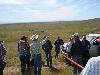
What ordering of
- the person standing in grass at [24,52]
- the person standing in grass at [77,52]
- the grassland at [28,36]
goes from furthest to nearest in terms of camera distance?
the grassland at [28,36] → the person standing in grass at [24,52] → the person standing in grass at [77,52]

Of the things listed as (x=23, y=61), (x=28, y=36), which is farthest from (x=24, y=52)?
(x=28, y=36)

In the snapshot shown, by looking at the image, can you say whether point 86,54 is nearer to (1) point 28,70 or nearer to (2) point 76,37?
(2) point 76,37

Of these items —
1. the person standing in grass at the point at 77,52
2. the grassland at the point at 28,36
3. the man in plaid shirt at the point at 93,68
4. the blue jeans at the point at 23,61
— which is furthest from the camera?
the grassland at the point at 28,36

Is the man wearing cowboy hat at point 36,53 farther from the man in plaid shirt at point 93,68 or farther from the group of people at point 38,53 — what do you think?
the man in plaid shirt at point 93,68

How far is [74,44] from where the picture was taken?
10.3 meters

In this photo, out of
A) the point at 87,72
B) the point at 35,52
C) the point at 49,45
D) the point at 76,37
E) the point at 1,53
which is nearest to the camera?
the point at 87,72

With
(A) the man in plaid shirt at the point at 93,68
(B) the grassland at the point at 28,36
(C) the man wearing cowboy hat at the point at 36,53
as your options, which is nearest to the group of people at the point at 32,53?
(C) the man wearing cowboy hat at the point at 36,53

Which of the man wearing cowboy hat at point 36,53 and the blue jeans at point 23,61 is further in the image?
the blue jeans at point 23,61

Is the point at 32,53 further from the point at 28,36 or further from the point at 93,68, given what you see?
the point at 28,36

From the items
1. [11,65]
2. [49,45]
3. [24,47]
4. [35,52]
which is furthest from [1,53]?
[11,65]

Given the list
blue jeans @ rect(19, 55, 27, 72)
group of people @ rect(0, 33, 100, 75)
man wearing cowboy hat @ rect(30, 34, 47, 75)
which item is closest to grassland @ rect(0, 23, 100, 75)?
blue jeans @ rect(19, 55, 27, 72)

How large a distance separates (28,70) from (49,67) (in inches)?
110

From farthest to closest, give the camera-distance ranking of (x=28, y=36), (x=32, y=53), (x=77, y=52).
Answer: (x=28, y=36), (x=32, y=53), (x=77, y=52)

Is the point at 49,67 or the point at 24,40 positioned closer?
the point at 24,40
